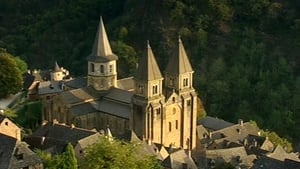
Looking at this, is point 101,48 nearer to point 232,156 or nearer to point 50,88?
point 50,88

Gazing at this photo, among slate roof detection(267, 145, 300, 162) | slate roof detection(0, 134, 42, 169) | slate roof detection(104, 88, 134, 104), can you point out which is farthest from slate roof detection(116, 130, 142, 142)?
slate roof detection(0, 134, 42, 169)

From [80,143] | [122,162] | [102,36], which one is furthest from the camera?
[102,36]

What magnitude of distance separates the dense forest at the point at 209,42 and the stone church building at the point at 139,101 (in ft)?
62.9

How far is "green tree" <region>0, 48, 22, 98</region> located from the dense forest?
76.4 ft

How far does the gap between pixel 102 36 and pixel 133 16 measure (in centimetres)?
3705

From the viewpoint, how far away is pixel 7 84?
233 ft

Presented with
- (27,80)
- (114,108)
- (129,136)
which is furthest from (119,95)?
(27,80)

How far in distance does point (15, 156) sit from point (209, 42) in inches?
2095

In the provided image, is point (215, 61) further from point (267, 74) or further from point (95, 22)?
point (95, 22)

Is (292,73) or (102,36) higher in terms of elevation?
(102,36)

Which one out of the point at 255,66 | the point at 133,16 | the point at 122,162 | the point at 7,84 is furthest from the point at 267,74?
the point at 122,162

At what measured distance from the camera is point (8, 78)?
233 feet

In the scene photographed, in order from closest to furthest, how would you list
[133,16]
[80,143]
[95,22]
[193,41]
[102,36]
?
[80,143] < [102,36] < [193,41] < [133,16] < [95,22]

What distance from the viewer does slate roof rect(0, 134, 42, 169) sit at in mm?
46656
